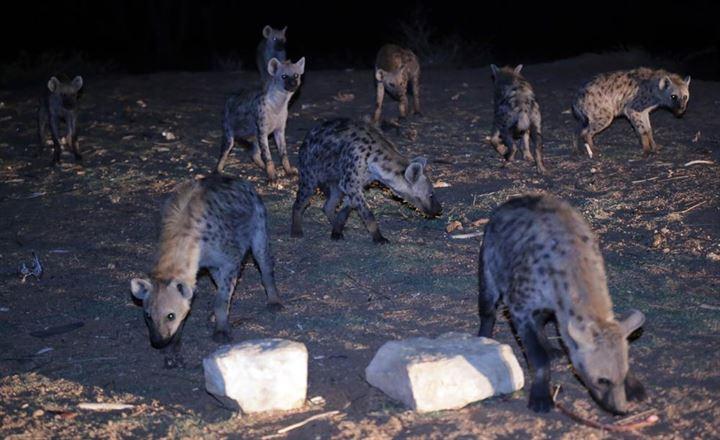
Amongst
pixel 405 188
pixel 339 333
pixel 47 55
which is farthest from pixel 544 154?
pixel 47 55

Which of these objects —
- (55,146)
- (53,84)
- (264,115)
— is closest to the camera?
(264,115)

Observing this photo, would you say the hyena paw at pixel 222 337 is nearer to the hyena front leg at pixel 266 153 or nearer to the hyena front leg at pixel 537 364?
the hyena front leg at pixel 537 364

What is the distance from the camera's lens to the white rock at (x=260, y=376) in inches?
156

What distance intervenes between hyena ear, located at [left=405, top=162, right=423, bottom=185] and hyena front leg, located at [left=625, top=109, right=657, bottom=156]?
275 cm

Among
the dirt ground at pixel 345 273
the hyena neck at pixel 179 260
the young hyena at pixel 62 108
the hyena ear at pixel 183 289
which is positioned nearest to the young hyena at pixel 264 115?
the dirt ground at pixel 345 273

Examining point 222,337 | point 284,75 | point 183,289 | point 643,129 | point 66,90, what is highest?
point 284,75

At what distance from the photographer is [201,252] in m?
4.86

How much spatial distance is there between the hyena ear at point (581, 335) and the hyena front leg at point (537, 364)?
29cm

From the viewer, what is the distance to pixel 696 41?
18.4 meters

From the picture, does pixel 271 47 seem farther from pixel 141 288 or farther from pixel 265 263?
pixel 141 288

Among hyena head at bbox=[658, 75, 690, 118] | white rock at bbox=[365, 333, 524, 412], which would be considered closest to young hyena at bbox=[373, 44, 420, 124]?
hyena head at bbox=[658, 75, 690, 118]

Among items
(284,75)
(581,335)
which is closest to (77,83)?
(284,75)

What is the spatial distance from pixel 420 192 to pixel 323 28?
21.3 metres

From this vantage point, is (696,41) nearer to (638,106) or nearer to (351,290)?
(638,106)
